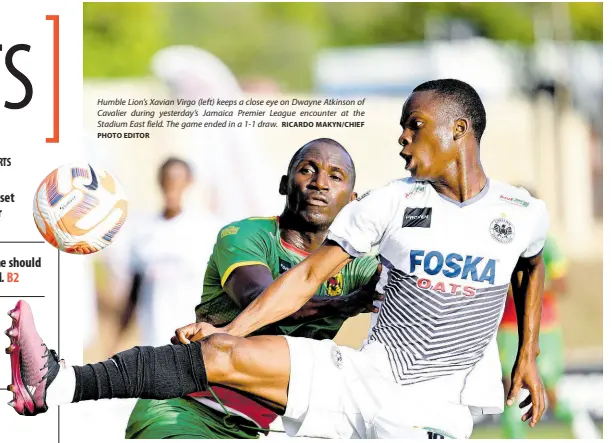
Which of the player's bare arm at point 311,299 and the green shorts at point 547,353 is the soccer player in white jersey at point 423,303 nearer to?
the player's bare arm at point 311,299

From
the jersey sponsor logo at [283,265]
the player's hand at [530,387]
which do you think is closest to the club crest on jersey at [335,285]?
the jersey sponsor logo at [283,265]

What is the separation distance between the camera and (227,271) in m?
5.02

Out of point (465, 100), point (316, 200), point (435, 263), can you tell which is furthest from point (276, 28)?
point (435, 263)

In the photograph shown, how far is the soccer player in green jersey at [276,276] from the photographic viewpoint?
4.93m

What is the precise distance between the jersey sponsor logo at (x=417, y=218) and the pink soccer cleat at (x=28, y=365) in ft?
5.90

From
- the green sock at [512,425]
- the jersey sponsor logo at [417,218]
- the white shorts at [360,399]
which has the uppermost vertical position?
the jersey sponsor logo at [417,218]

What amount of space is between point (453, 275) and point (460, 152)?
2.08ft

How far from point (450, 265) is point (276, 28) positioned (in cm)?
196

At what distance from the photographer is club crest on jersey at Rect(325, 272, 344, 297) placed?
199 inches

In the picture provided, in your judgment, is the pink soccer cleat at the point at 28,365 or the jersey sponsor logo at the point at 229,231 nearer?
the pink soccer cleat at the point at 28,365

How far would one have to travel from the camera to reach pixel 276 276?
502cm

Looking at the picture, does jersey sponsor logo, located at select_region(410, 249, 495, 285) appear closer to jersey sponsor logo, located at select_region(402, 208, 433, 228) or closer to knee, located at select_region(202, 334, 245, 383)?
jersey sponsor logo, located at select_region(402, 208, 433, 228)

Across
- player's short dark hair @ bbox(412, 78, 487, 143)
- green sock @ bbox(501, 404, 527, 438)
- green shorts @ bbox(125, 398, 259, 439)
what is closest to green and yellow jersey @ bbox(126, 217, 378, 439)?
green shorts @ bbox(125, 398, 259, 439)

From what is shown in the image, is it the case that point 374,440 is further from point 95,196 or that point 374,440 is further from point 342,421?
point 95,196
